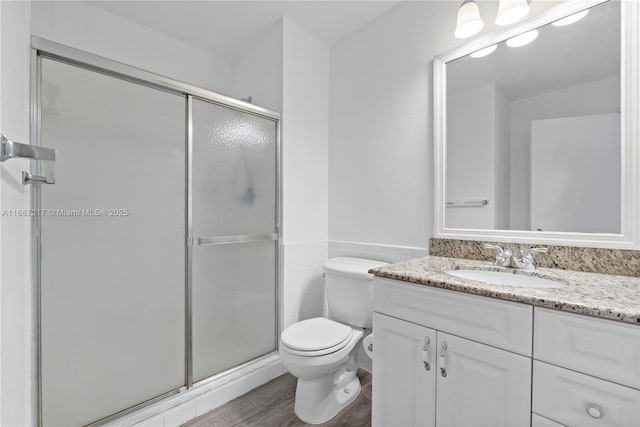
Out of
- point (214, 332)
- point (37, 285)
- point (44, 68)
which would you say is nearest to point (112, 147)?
point (44, 68)

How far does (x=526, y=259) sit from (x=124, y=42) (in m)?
2.69

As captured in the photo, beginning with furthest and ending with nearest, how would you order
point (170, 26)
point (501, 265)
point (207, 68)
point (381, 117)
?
point (207, 68) → point (170, 26) → point (381, 117) → point (501, 265)

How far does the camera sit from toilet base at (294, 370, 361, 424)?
58.9 inches

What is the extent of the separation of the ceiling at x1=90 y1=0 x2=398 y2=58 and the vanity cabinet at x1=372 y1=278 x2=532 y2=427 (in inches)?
68.8

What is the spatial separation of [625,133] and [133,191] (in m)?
2.11

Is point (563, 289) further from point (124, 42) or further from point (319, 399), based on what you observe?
point (124, 42)

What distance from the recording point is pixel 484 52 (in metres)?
1.46

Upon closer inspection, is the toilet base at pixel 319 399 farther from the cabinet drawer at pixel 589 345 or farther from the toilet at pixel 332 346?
the cabinet drawer at pixel 589 345

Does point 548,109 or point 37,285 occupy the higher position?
point 548,109

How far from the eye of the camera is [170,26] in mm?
2031

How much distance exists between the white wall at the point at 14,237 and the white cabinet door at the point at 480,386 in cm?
124

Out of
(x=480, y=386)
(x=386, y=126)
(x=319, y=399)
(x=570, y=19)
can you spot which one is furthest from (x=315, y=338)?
(x=570, y=19)

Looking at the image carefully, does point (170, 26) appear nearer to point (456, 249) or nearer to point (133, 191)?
point (133, 191)

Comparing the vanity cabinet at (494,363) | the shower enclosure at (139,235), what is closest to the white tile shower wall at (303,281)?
the shower enclosure at (139,235)
